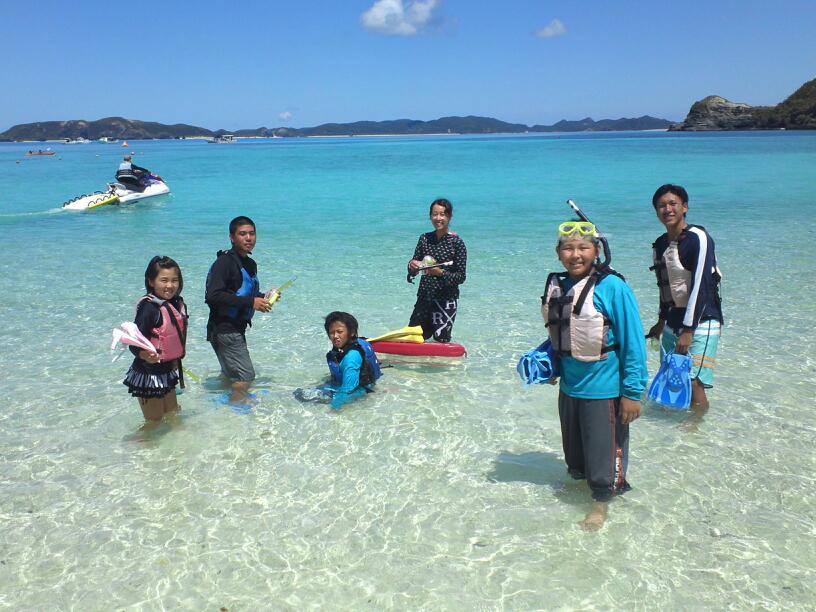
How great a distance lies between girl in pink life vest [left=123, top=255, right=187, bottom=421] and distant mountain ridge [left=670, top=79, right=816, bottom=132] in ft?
527

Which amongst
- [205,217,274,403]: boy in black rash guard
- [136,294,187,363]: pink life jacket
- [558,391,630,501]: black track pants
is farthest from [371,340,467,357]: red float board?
[558,391,630,501]: black track pants

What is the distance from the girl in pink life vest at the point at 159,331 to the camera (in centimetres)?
507

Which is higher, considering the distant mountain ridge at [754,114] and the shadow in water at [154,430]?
the distant mountain ridge at [754,114]

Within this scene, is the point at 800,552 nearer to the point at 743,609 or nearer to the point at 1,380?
the point at 743,609

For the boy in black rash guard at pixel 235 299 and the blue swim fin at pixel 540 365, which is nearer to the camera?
the blue swim fin at pixel 540 365

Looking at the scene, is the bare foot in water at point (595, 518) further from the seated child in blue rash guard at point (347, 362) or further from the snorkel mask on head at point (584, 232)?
the seated child in blue rash guard at point (347, 362)

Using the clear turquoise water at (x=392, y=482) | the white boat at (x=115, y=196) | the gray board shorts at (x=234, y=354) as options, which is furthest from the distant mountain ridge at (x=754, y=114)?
the gray board shorts at (x=234, y=354)

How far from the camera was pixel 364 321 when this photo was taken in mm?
9781

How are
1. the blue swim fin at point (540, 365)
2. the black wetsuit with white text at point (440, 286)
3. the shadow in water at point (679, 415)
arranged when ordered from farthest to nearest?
1. the black wetsuit with white text at point (440, 286)
2. the shadow in water at point (679, 415)
3. the blue swim fin at point (540, 365)

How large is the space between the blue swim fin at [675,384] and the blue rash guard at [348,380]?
8.69 ft

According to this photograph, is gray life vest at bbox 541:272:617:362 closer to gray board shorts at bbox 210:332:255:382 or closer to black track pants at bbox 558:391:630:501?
black track pants at bbox 558:391:630:501

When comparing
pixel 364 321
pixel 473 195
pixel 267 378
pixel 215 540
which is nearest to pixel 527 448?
pixel 215 540

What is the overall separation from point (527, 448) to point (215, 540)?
2635mm

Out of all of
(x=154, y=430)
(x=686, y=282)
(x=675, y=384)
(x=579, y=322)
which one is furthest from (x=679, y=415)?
(x=154, y=430)
